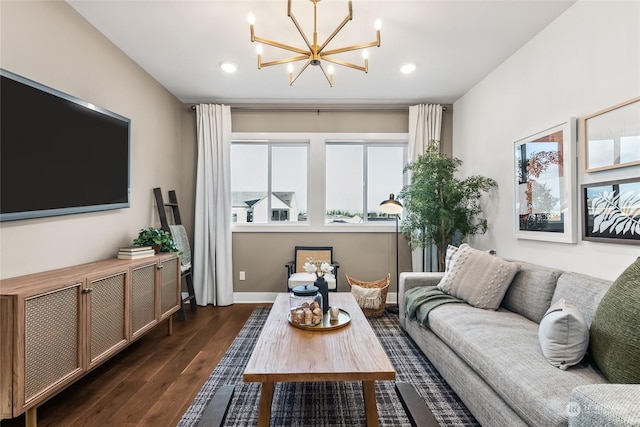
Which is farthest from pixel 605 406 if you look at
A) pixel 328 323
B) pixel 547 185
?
pixel 547 185

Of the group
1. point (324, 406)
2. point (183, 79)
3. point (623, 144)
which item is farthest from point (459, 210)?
point (183, 79)

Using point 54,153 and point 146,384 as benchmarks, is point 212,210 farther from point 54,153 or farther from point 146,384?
point 146,384

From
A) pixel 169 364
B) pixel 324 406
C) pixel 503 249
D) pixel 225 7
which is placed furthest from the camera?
pixel 503 249

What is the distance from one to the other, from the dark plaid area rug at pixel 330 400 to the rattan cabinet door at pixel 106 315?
28.0 inches

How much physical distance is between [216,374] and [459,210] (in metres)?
2.80

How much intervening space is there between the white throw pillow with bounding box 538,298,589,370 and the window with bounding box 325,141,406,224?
2.91 meters

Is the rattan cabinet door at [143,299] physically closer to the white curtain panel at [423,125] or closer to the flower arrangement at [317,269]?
the flower arrangement at [317,269]

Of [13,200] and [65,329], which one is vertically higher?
[13,200]

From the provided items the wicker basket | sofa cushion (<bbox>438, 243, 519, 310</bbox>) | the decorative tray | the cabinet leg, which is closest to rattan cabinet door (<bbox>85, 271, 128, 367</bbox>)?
the cabinet leg

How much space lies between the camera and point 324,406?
6.40ft

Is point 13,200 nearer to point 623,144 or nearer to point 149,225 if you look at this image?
point 149,225

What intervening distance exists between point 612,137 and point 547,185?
605mm

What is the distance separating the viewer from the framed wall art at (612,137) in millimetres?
1803

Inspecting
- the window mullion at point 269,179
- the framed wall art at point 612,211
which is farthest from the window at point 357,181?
the framed wall art at point 612,211
